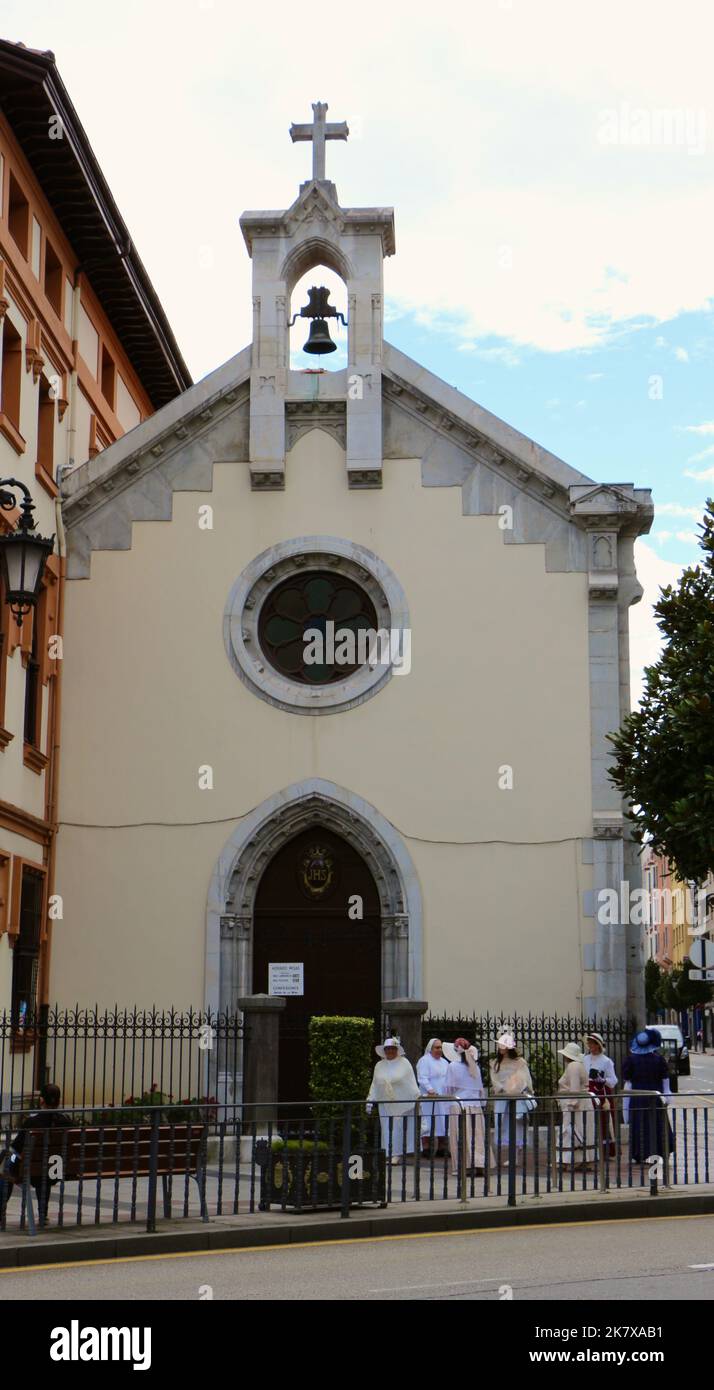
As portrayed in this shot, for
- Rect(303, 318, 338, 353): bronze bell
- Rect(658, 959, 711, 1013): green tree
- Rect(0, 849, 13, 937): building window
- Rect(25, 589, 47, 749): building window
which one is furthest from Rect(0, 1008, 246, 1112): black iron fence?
Rect(658, 959, 711, 1013): green tree

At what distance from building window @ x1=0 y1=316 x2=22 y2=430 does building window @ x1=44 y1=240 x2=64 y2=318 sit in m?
2.33

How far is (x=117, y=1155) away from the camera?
1377 centimetres

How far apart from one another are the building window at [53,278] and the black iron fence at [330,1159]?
12.0 m

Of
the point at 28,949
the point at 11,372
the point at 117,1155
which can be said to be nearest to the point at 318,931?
the point at 28,949

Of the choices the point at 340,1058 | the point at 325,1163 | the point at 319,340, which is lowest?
the point at 325,1163

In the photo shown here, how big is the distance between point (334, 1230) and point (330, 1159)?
893mm

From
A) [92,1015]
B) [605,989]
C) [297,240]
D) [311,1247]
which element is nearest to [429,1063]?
[605,989]

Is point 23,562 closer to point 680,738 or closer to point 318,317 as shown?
point 680,738

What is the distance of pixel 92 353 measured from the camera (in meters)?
27.1

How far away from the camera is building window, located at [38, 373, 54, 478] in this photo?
78.1 feet

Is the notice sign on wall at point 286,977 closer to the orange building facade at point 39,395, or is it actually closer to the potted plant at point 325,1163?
the orange building facade at point 39,395

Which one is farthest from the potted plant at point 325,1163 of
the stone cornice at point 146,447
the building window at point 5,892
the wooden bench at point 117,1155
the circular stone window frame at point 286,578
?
the stone cornice at point 146,447

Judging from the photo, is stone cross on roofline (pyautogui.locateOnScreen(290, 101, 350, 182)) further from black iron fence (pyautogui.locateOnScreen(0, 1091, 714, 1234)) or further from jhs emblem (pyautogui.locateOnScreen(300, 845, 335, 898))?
black iron fence (pyautogui.locateOnScreen(0, 1091, 714, 1234))

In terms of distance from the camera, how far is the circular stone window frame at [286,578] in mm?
23781
